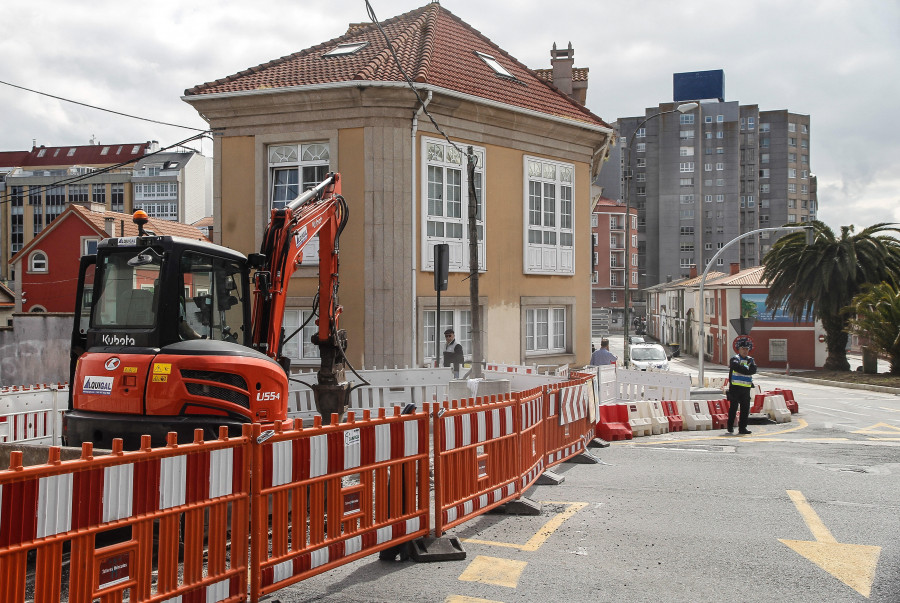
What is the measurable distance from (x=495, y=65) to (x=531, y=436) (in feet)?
49.0

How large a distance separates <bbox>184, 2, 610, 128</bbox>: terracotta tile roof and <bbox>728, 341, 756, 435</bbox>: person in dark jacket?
8.43 metres

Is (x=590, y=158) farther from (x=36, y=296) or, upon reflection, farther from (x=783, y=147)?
(x=783, y=147)

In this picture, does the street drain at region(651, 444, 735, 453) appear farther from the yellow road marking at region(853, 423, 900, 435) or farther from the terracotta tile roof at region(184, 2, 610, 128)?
the terracotta tile roof at region(184, 2, 610, 128)

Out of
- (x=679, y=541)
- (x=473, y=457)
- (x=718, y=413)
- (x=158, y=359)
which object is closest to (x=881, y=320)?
(x=718, y=413)

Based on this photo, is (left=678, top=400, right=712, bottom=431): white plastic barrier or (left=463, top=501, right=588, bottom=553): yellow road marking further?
(left=678, top=400, right=712, bottom=431): white plastic barrier

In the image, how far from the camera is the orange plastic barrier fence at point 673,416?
15.2 m

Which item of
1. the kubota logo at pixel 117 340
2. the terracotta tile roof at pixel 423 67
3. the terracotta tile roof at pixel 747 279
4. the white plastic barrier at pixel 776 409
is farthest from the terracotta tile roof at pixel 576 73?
the terracotta tile roof at pixel 747 279

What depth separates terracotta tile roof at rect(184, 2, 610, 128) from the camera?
1769cm

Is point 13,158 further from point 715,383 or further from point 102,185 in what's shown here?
point 715,383

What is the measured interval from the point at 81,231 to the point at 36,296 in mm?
5189

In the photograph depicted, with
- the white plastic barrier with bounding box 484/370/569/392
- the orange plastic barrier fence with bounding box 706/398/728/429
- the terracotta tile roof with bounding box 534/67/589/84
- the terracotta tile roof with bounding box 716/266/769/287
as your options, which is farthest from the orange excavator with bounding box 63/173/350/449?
the terracotta tile roof with bounding box 716/266/769/287

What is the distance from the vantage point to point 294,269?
9664mm

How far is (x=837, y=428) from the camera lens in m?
15.9

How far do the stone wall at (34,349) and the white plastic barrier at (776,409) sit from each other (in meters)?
19.3
